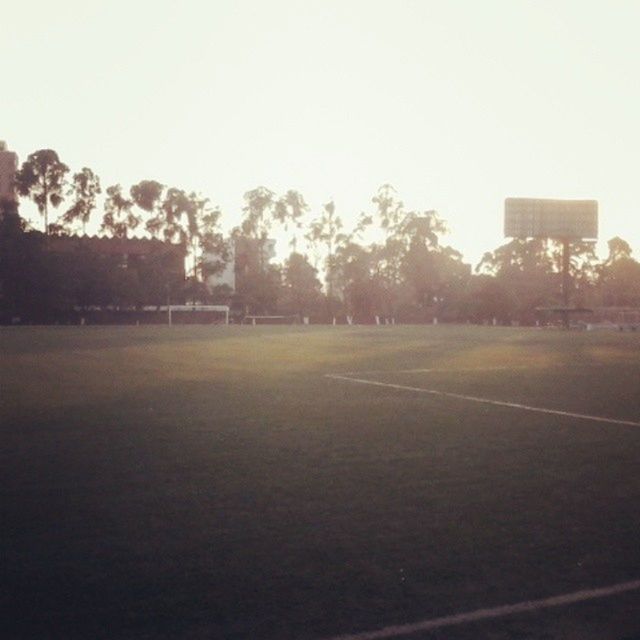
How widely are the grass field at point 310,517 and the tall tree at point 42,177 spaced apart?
6114cm

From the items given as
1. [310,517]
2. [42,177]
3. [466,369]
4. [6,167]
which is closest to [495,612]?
[310,517]

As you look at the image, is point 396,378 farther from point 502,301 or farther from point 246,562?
point 502,301

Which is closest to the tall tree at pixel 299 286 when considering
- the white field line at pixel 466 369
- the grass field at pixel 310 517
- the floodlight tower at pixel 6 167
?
the floodlight tower at pixel 6 167

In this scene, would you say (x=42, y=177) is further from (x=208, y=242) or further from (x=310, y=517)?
(x=310, y=517)

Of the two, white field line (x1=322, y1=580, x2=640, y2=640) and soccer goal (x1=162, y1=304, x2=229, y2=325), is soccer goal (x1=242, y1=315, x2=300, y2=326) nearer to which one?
soccer goal (x1=162, y1=304, x2=229, y2=325)

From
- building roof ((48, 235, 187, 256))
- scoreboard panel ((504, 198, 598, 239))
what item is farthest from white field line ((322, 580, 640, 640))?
building roof ((48, 235, 187, 256))

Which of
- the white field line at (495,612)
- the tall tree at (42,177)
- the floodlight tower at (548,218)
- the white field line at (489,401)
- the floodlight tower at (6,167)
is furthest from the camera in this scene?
the floodlight tower at (6,167)

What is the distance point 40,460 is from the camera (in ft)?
21.9

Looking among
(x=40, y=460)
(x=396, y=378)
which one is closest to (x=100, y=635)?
(x=40, y=460)

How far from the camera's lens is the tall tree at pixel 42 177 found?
6762 cm

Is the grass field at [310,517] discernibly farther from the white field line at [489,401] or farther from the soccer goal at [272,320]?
the soccer goal at [272,320]

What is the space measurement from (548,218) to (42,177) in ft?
126

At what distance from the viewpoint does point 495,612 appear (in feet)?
10.8

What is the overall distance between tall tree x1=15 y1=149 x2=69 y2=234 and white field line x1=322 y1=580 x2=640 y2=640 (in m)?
69.2
